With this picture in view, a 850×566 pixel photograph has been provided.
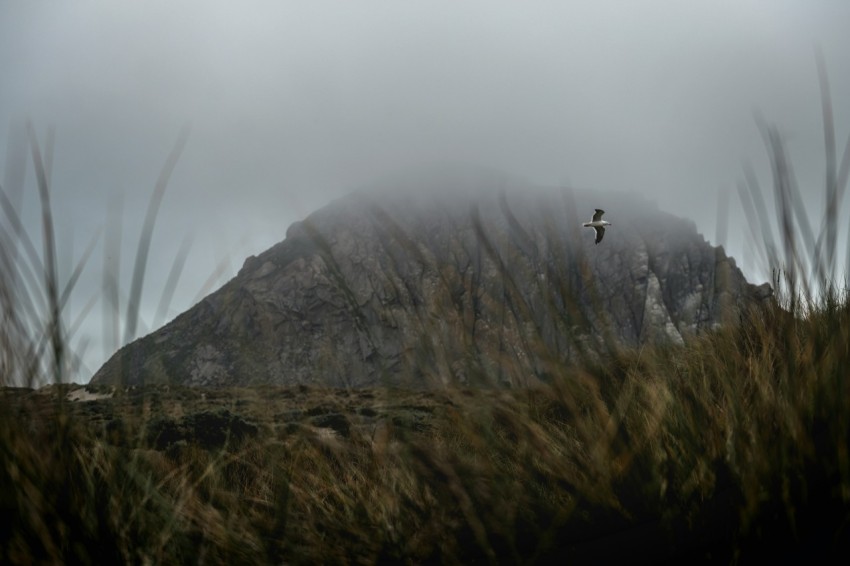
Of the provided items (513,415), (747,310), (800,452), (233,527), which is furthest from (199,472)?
(747,310)

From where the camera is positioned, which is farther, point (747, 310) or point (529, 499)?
point (747, 310)

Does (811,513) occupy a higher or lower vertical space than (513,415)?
lower

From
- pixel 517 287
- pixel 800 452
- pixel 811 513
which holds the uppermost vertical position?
pixel 517 287

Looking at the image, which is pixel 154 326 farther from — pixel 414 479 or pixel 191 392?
pixel 191 392

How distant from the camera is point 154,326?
5.77 feet

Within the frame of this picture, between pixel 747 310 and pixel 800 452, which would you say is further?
pixel 747 310

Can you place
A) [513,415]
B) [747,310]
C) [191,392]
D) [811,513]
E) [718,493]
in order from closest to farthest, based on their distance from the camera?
[811,513]
[718,493]
[513,415]
[747,310]
[191,392]

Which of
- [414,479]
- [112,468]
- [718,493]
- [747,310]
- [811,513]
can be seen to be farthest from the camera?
[747,310]

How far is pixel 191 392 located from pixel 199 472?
22.2 ft

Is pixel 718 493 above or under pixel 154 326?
under

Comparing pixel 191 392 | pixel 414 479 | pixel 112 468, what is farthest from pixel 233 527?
pixel 191 392

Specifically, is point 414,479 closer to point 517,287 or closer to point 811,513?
point 517,287

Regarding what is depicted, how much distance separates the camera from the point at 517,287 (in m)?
1.62

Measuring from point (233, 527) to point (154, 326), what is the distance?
0.57 metres
